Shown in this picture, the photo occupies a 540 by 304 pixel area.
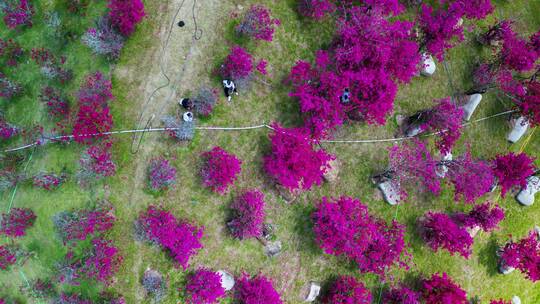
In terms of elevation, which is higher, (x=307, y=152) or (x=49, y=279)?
(x=307, y=152)

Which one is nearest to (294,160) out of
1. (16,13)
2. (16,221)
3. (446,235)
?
(446,235)

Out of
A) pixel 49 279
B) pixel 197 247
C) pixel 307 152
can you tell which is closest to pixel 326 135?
pixel 307 152

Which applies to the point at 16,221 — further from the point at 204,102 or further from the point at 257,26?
the point at 257,26

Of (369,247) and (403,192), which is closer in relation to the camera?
(369,247)

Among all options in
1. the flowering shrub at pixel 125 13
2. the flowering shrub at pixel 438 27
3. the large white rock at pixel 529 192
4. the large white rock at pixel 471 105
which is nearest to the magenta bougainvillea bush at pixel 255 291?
the flowering shrub at pixel 125 13

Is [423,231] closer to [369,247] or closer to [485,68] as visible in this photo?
[369,247]

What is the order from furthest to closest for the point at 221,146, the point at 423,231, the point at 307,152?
the point at 423,231 < the point at 221,146 < the point at 307,152

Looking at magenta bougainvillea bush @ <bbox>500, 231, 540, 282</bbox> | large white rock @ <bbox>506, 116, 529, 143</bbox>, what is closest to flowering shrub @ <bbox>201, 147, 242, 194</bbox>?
magenta bougainvillea bush @ <bbox>500, 231, 540, 282</bbox>
